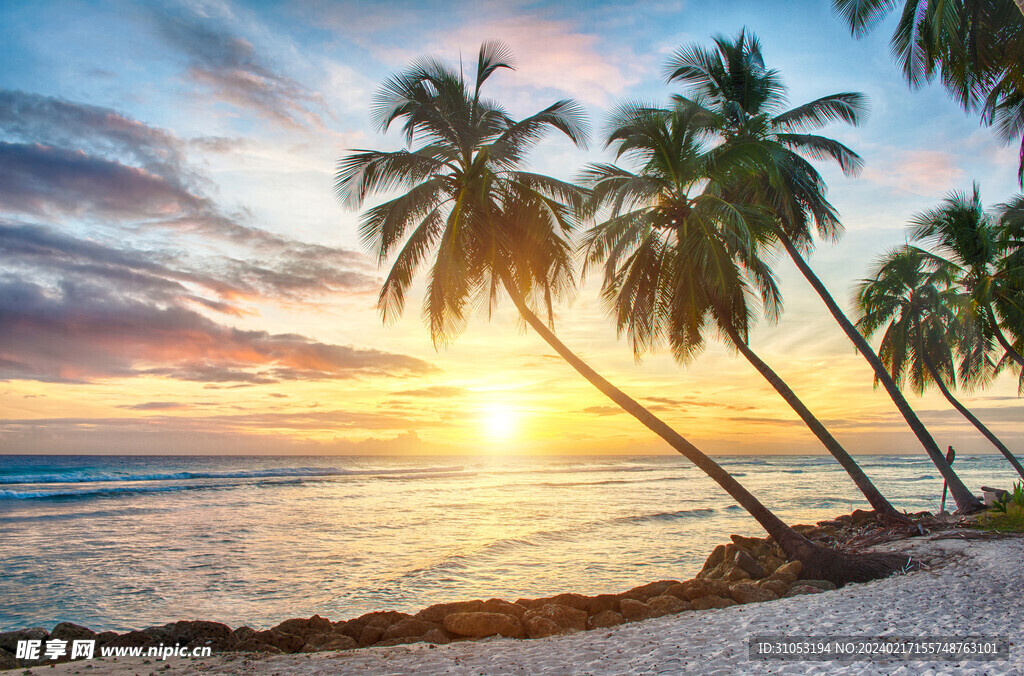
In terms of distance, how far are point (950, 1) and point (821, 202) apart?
810cm

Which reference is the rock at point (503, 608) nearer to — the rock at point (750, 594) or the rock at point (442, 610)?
the rock at point (442, 610)

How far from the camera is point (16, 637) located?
6.31 metres

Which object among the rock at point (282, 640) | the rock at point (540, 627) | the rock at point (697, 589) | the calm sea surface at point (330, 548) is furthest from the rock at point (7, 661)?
the rock at point (697, 589)

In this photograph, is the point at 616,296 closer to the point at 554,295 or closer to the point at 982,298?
the point at 554,295

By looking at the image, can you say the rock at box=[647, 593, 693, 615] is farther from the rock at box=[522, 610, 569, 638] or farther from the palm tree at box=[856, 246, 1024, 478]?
the palm tree at box=[856, 246, 1024, 478]

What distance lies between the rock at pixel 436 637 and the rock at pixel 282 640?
1.45m

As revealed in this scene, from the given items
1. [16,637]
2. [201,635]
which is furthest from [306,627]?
[16,637]

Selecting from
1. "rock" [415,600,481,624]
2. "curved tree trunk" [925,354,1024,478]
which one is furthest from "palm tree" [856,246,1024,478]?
"rock" [415,600,481,624]

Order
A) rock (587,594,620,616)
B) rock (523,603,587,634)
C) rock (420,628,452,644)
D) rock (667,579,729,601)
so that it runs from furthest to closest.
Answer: rock (667,579,729,601) → rock (587,594,620,616) → rock (523,603,587,634) → rock (420,628,452,644)

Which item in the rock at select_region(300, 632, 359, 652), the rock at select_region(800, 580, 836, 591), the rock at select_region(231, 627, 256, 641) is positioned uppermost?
the rock at select_region(800, 580, 836, 591)

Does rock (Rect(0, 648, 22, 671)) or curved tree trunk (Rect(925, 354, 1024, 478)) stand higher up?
curved tree trunk (Rect(925, 354, 1024, 478))

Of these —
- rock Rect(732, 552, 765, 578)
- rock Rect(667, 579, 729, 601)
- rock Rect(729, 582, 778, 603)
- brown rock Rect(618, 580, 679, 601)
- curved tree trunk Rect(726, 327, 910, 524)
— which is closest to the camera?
rock Rect(729, 582, 778, 603)

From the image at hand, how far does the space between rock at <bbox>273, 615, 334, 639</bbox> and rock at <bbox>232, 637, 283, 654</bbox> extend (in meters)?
0.44

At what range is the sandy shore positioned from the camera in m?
4.84
